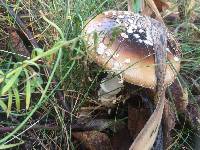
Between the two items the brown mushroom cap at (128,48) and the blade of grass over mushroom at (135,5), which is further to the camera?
the blade of grass over mushroom at (135,5)

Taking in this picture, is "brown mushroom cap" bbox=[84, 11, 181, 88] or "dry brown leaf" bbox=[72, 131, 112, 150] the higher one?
"brown mushroom cap" bbox=[84, 11, 181, 88]

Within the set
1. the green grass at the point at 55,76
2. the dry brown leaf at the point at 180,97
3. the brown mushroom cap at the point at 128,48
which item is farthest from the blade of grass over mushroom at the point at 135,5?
the dry brown leaf at the point at 180,97

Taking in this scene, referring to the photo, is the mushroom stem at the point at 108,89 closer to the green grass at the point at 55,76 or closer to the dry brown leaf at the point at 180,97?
the green grass at the point at 55,76

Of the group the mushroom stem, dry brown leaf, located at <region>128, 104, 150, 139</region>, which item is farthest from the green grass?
dry brown leaf, located at <region>128, 104, 150, 139</region>

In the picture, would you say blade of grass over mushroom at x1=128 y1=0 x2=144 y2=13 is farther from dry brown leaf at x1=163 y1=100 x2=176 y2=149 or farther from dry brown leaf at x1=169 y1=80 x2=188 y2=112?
dry brown leaf at x1=163 y1=100 x2=176 y2=149

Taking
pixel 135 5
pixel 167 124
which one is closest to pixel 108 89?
pixel 167 124

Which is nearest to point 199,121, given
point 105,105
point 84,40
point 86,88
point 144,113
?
point 144,113

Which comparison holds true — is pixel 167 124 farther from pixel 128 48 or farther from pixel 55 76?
pixel 55 76
